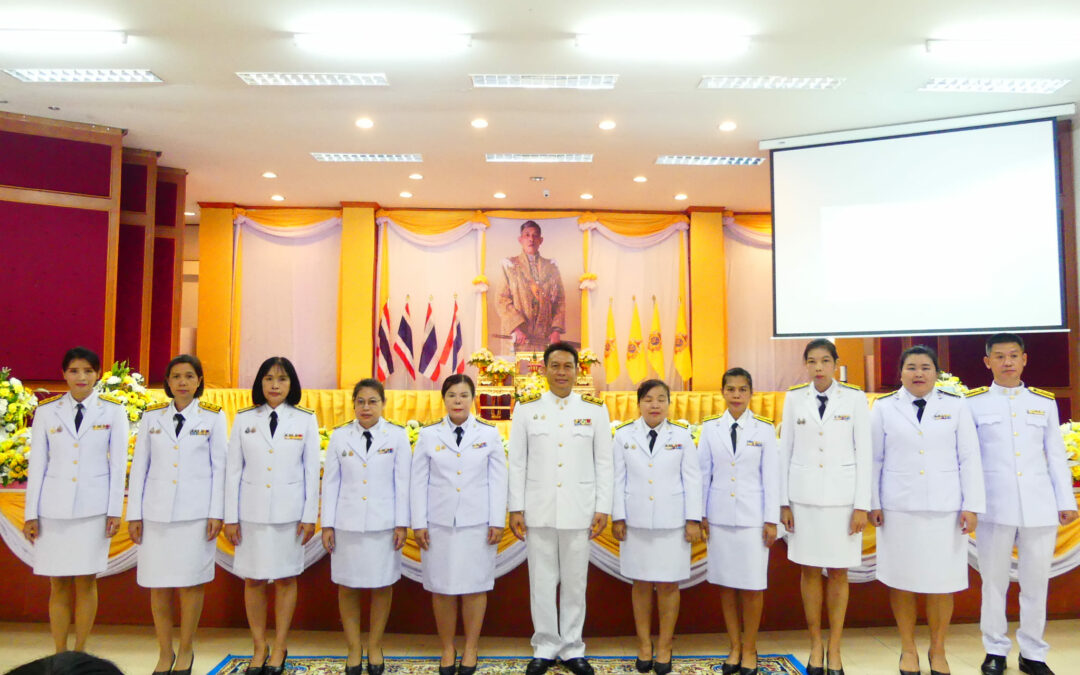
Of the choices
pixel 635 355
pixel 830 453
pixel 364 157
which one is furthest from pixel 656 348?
pixel 830 453

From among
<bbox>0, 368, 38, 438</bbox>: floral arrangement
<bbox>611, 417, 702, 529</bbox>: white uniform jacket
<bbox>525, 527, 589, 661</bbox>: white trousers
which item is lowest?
<bbox>525, 527, 589, 661</bbox>: white trousers

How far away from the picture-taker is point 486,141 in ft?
25.9

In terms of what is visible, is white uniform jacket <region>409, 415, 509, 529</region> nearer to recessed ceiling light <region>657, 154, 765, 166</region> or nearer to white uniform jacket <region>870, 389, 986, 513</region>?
white uniform jacket <region>870, 389, 986, 513</region>

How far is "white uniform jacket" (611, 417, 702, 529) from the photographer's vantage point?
3430mm

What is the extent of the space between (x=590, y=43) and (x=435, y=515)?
3.93 m

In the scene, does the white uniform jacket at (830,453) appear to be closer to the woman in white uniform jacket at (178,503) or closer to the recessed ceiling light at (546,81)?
the woman in white uniform jacket at (178,503)

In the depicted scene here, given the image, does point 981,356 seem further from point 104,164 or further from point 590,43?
point 104,164

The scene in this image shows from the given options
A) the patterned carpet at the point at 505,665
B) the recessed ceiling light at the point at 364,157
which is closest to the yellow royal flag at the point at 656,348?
the recessed ceiling light at the point at 364,157

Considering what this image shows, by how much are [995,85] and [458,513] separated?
6236mm

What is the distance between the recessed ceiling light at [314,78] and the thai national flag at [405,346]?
17.2ft

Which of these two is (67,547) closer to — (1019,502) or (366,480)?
(366,480)

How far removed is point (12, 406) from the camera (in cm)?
436

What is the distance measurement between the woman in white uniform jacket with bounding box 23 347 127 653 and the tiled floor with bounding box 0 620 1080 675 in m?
0.38

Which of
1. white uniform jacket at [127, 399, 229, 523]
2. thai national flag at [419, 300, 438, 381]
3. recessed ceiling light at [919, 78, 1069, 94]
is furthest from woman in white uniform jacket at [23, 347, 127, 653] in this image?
thai national flag at [419, 300, 438, 381]
